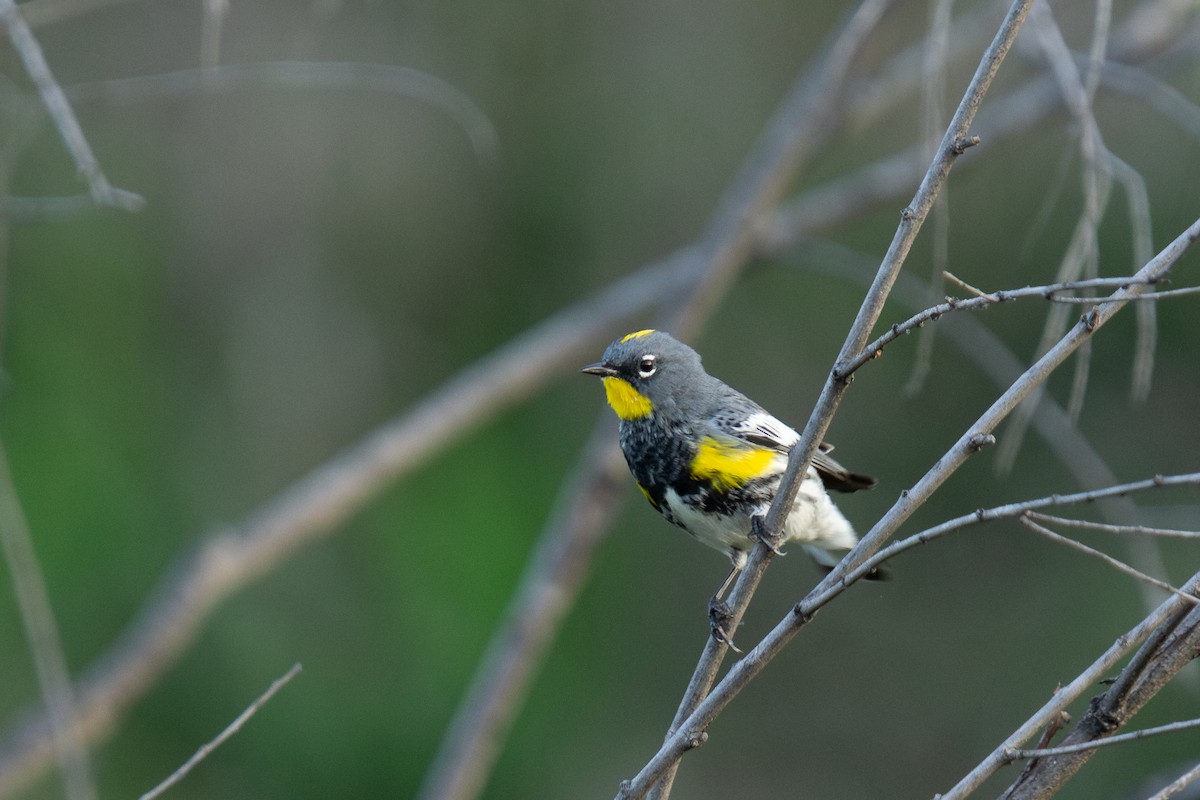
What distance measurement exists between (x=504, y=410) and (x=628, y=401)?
373cm

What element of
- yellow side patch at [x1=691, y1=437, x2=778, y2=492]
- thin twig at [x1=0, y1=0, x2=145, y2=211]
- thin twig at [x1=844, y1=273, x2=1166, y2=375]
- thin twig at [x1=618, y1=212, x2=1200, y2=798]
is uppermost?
thin twig at [x1=0, y1=0, x2=145, y2=211]

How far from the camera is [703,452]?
2.80 metres

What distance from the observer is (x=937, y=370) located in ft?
23.5

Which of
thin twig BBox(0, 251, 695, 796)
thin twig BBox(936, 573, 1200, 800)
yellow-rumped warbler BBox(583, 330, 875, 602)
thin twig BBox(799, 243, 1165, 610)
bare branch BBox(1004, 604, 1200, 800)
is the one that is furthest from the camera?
thin twig BBox(0, 251, 695, 796)

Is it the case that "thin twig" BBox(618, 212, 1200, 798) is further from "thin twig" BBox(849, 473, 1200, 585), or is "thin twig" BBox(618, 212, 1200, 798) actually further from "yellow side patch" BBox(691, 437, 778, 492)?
"yellow side patch" BBox(691, 437, 778, 492)

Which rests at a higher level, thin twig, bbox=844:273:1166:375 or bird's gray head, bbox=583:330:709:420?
bird's gray head, bbox=583:330:709:420

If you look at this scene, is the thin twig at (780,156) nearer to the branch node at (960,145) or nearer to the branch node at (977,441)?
the branch node at (960,145)

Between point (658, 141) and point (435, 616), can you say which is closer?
point (435, 616)

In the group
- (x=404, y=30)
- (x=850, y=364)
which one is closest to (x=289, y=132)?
(x=404, y=30)

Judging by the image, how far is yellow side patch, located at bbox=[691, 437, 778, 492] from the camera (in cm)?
275

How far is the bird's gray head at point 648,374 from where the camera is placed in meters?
2.94

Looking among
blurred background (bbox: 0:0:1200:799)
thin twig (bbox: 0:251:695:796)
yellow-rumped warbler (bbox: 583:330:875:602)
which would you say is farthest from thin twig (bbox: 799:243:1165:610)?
blurred background (bbox: 0:0:1200:799)

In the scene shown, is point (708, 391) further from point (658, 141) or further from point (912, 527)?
point (658, 141)

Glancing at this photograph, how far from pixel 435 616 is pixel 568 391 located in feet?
5.73
